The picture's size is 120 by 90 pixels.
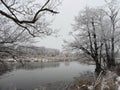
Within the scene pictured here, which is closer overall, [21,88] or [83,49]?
[21,88]

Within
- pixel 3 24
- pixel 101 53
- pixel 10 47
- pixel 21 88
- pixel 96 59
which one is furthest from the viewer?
pixel 101 53

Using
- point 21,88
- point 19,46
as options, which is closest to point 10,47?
point 19,46

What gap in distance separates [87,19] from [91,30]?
62.2 inches

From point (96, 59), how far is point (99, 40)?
238 centimetres

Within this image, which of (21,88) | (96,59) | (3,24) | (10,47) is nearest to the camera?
(10,47)

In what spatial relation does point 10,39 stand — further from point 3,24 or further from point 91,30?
point 91,30

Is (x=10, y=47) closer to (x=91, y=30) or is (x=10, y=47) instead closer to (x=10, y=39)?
(x=10, y=39)

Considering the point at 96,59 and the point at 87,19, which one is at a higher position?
the point at 87,19

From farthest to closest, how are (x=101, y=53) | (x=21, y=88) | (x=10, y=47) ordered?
(x=101, y=53) → (x=21, y=88) → (x=10, y=47)

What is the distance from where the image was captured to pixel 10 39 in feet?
31.2

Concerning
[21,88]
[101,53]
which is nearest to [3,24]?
[21,88]

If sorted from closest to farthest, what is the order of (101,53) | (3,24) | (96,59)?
(3,24)
(96,59)
(101,53)

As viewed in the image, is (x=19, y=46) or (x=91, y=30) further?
(x=91, y=30)

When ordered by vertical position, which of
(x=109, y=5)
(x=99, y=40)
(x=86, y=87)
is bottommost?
(x=86, y=87)
